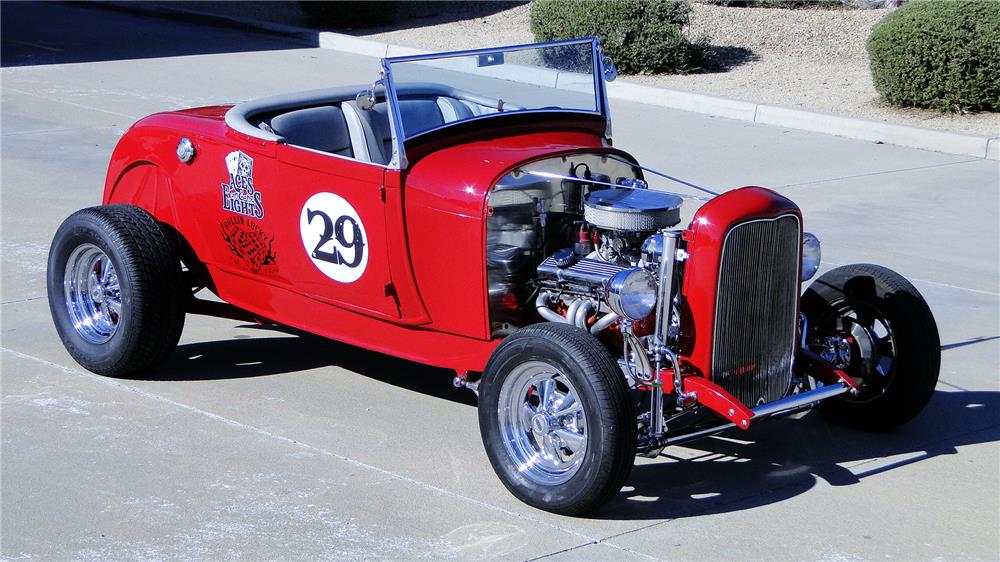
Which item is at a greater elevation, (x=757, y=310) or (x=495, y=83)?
(x=495, y=83)

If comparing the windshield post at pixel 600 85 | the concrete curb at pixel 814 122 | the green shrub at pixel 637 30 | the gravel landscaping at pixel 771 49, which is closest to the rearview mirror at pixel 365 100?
the windshield post at pixel 600 85

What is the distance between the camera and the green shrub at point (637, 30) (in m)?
15.0

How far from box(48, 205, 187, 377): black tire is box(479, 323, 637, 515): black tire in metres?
1.79

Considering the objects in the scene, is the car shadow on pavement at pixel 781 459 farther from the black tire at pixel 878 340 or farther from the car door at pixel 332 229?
the car door at pixel 332 229

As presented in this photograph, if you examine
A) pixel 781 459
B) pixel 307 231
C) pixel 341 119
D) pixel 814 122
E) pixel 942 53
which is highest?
pixel 341 119

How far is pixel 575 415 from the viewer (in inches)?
180

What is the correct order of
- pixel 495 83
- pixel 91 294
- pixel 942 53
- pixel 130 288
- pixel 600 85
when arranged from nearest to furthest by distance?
pixel 130 288 → pixel 495 83 → pixel 600 85 → pixel 91 294 → pixel 942 53

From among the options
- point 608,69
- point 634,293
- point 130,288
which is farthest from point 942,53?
point 130,288

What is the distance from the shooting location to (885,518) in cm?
464

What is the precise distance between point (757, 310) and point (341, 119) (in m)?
2.40

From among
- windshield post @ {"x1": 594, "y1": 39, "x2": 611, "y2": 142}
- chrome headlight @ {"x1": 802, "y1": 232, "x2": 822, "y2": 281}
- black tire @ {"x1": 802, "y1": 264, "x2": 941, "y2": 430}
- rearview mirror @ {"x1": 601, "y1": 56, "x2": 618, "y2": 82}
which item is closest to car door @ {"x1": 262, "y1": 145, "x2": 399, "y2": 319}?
windshield post @ {"x1": 594, "y1": 39, "x2": 611, "y2": 142}

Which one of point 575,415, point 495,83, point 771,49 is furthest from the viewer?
point 771,49

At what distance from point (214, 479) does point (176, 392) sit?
3.43 ft

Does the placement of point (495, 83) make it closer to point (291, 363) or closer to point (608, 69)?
point (608, 69)
